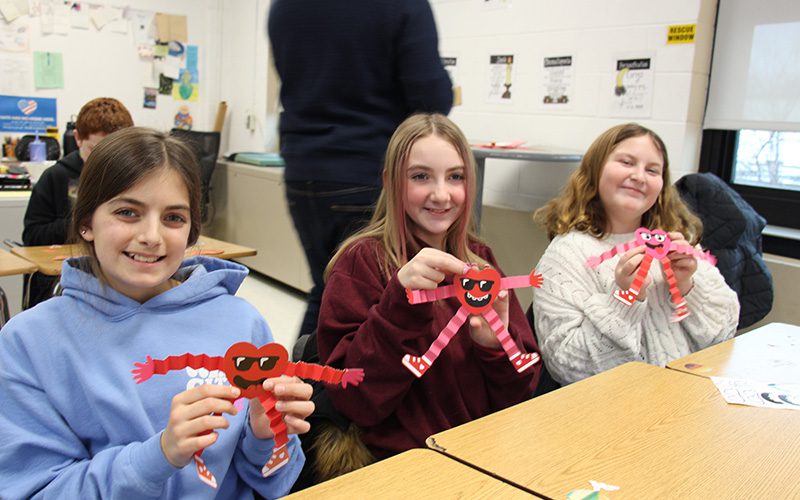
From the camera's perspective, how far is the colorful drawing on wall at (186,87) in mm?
5801

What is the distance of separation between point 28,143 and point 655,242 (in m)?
4.50

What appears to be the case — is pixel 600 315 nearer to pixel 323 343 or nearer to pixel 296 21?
pixel 323 343

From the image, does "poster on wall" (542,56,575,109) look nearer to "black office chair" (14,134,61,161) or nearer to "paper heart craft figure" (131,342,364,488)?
"paper heart craft figure" (131,342,364,488)

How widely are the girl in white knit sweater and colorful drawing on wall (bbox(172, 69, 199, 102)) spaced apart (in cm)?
439

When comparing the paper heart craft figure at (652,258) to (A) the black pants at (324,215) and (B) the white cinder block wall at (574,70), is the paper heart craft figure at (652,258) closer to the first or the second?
(A) the black pants at (324,215)

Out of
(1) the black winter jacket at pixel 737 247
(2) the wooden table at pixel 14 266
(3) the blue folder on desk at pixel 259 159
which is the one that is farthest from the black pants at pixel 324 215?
(3) the blue folder on desk at pixel 259 159

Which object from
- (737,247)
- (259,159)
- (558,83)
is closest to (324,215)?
(737,247)

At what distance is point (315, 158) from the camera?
1870 millimetres

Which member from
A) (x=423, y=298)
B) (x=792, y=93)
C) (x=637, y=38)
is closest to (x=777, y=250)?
(x=792, y=93)

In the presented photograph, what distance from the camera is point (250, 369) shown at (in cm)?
102

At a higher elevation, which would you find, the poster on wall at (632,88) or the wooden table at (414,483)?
the poster on wall at (632,88)

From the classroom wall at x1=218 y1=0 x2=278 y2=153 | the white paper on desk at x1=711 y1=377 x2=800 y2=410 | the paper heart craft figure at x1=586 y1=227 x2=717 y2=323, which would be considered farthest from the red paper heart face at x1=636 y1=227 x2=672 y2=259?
the classroom wall at x1=218 y1=0 x2=278 y2=153

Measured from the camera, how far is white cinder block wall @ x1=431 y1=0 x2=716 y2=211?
10.2 feet

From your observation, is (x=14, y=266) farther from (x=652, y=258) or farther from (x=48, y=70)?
(x=48, y=70)
